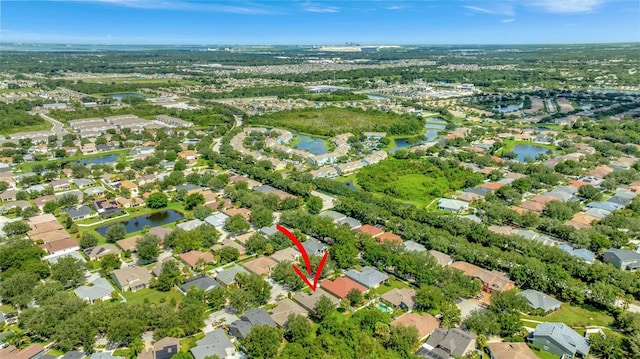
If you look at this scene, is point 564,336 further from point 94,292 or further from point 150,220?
point 150,220

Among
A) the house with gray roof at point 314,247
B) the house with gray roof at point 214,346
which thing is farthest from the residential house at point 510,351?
the house with gray roof at point 314,247

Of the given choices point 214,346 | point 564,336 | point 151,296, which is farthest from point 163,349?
point 564,336

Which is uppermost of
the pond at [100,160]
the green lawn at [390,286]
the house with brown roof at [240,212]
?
the house with brown roof at [240,212]

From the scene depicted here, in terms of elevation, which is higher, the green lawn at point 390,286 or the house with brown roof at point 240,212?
the house with brown roof at point 240,212

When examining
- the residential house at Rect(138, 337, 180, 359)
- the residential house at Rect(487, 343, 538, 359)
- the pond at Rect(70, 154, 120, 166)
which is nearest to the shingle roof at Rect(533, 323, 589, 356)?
the residential house at Rect(487, 343, 538, 359)

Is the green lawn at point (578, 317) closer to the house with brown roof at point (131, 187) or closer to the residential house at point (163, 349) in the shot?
the residential house at point (163, 349)

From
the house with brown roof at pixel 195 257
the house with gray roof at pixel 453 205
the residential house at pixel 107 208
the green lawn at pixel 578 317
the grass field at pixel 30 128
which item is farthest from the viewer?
the grass field at pixel 30 128

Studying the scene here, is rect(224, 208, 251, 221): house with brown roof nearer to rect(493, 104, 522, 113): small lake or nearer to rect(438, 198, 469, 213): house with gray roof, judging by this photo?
rect(438, 198, 469, 213): house with gray roof
